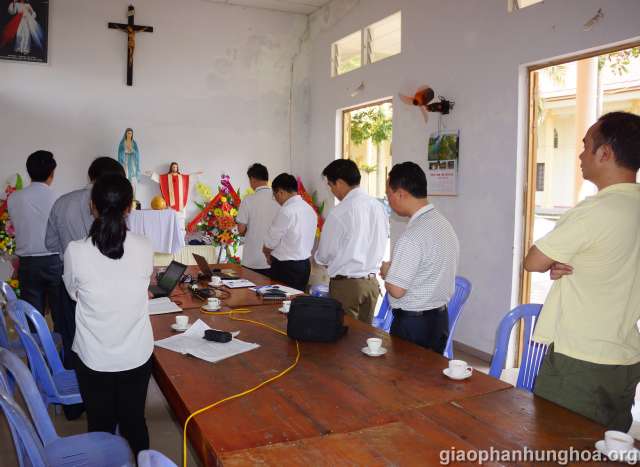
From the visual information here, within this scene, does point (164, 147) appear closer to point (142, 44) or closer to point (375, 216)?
point (142, 44)

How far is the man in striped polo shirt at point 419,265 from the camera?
2.32 meters

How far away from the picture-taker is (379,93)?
19.4 feet

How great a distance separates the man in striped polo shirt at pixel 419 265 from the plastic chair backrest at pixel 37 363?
4.97ft

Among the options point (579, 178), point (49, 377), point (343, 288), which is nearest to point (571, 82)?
point (579, 178)

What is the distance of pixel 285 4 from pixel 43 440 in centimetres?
661

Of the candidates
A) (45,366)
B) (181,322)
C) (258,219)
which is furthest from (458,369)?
(258,219)

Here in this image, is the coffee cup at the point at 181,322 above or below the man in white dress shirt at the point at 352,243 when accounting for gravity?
below

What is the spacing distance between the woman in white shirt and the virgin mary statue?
16.4 ft

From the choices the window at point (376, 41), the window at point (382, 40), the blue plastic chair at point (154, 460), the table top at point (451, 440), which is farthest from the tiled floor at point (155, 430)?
the window at point (382, 40)

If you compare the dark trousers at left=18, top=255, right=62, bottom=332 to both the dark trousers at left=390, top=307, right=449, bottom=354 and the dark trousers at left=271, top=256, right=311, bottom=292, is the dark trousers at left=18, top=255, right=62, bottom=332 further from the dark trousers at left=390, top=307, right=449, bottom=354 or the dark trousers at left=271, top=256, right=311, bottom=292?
the dark trousers at left=390, top=307, right=449, bottom=354

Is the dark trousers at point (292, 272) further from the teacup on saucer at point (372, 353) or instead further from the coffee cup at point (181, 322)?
the teacup on saucer at point (372, 353)

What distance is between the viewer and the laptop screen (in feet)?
10.6

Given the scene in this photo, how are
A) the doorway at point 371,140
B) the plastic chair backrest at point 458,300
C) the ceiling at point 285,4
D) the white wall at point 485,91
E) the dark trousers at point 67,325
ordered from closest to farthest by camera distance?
the plastic chair backrest at point 458,300 < the dark trousers at point 67,325 < the white wall at point 485,91 < the doorway at point 371,140 < the ceiling at point 285,4

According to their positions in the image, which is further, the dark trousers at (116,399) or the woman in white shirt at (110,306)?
the dark trousers at (116,399)
